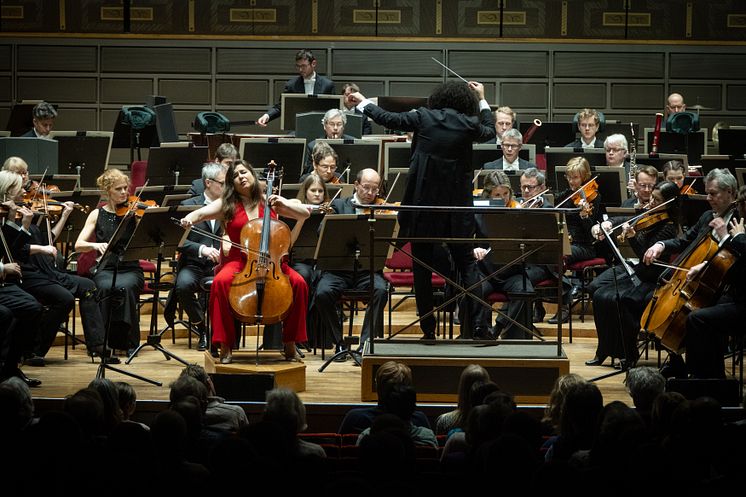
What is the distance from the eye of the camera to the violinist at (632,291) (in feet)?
21.2

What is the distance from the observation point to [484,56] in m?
12.5

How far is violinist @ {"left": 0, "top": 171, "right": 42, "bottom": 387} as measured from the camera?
5.99 metres

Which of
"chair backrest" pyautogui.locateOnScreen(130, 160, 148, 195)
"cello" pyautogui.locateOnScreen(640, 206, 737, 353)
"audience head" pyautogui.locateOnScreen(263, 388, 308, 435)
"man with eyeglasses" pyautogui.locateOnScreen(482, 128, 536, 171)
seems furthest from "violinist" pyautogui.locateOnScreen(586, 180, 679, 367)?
"chair backrest" pyautogui.locateOnScreen(130, 160, 148, 195)

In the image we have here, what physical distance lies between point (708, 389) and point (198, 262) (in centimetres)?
357

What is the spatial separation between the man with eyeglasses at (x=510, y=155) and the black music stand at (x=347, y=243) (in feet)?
7.29

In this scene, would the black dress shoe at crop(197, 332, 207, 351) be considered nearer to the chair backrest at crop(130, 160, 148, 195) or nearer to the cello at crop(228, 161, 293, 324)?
the cello at crop(228, 161, 293, 324)

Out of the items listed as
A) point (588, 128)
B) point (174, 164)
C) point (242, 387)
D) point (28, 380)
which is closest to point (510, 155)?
point (588, 128)

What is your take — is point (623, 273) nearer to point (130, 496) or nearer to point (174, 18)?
point (130, 496)

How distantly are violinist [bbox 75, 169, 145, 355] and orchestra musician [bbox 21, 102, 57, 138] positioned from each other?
2503 millimetres

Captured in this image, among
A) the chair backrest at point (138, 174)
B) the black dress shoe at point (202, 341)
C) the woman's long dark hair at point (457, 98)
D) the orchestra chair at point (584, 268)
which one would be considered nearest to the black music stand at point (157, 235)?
the black dress shoe at point (202, 341)

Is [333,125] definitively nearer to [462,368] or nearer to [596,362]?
[596,362]

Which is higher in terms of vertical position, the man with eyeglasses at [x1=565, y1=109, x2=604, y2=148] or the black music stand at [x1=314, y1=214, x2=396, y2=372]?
the man with eyeglasses at [x1=565, y1=109, x2=604, y2=148]

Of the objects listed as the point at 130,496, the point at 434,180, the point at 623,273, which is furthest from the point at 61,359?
the point at 130,496

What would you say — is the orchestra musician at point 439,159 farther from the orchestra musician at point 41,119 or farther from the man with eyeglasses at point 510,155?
the orchestra musician at point 41,119
